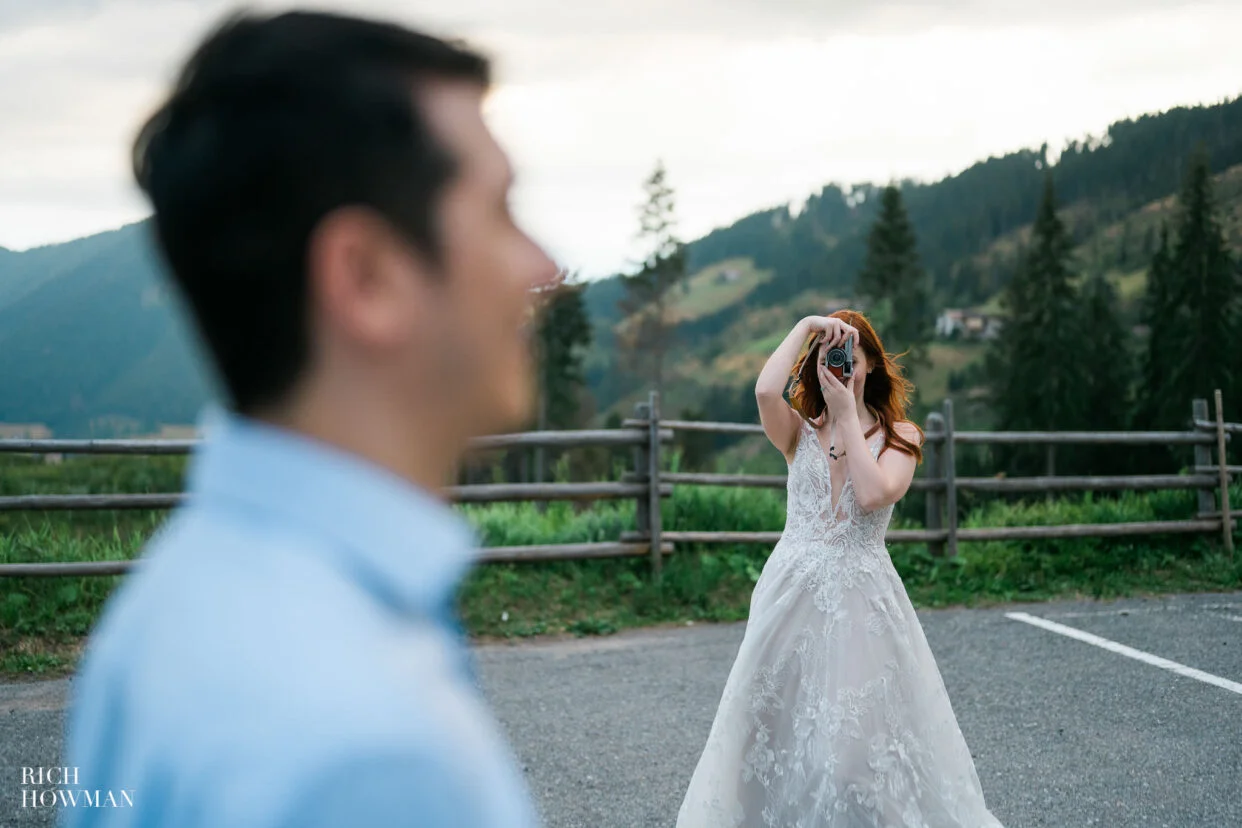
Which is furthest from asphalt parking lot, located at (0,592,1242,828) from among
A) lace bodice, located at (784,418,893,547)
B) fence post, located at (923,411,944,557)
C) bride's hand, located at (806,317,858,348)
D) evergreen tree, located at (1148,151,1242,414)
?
evergreen tree, located at (1148,151,1242,414)

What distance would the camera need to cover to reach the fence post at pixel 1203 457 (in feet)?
32.9

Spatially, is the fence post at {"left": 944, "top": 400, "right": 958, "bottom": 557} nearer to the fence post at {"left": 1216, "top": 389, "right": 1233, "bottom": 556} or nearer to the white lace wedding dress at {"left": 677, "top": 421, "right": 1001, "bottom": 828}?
the fence post at {"left": 1216, "top": 389, "right": 1233, "bottom": 556}

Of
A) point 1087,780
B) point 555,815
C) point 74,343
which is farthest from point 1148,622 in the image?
point 74,343

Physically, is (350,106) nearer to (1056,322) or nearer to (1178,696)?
(1178,696)

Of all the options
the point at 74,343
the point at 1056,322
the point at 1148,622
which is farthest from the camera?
the point at 1056,322

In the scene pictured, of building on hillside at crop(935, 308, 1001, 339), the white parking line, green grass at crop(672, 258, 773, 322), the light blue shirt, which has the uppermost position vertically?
green grass at crop(672, 258, 773, 322)

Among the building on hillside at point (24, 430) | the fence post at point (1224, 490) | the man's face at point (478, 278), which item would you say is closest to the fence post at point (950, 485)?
the fence post at point (1224, 490)

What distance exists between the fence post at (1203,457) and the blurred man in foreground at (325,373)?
11.0m

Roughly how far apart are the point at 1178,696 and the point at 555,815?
12.4ft

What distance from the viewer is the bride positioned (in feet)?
10.1

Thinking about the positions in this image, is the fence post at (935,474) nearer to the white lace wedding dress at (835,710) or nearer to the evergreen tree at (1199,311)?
the white lace wedding dress at (835,710)

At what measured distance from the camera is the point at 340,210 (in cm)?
56

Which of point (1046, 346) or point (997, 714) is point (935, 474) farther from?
point (1046, 346)

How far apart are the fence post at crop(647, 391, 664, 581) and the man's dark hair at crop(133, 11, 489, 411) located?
24.8ft
